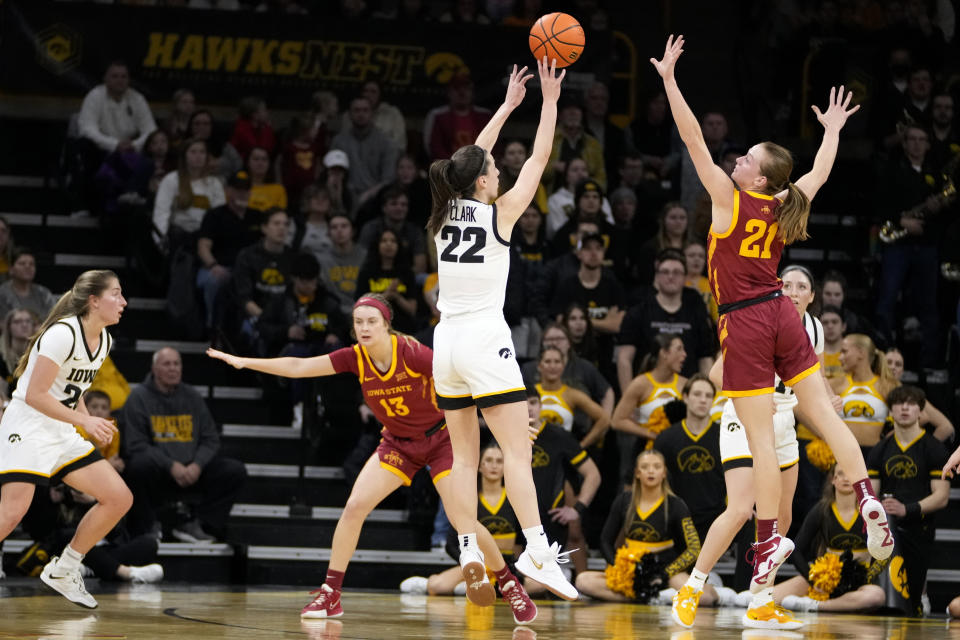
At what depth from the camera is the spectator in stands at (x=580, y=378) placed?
1173cm

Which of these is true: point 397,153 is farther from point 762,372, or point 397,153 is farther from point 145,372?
point 762,372

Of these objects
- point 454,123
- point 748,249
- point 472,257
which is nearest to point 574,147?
point 454,123

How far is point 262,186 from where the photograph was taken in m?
14.0

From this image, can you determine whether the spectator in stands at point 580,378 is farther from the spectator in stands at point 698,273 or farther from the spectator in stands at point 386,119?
the spectator in stands at point 386,119

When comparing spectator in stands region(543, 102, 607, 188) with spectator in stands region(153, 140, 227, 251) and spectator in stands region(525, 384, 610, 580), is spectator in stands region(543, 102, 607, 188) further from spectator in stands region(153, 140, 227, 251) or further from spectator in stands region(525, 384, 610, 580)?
spectator in stands region(525, 384, 610, 580)

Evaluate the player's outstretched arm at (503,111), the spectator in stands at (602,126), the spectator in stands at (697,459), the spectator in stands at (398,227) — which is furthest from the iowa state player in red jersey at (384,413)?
the spectator in stands at (602,126)

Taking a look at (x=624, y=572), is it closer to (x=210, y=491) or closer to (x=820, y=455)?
(x=820, y=455)

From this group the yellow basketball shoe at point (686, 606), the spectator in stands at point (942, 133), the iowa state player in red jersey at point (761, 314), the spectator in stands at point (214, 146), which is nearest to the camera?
the iowa state player in red jersey at point (761, 314)

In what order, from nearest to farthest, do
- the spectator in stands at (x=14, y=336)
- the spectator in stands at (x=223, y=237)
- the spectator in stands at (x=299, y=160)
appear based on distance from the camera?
the spectator in stands at (x=14, y=336) < the spectator in stands at (x=223, y=237) < the spectator in stands at (x=299, y=160)

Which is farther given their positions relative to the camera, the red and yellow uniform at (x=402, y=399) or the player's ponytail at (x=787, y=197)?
the red and yellow uniform at (x=402, y=399)

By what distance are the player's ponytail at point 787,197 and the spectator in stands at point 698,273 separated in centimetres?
533

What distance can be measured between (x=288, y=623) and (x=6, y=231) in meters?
6.47

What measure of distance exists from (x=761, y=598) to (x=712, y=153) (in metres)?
7.90

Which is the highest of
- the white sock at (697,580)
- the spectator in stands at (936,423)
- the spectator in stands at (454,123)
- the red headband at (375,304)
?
the spectator in stands at (454,123)
